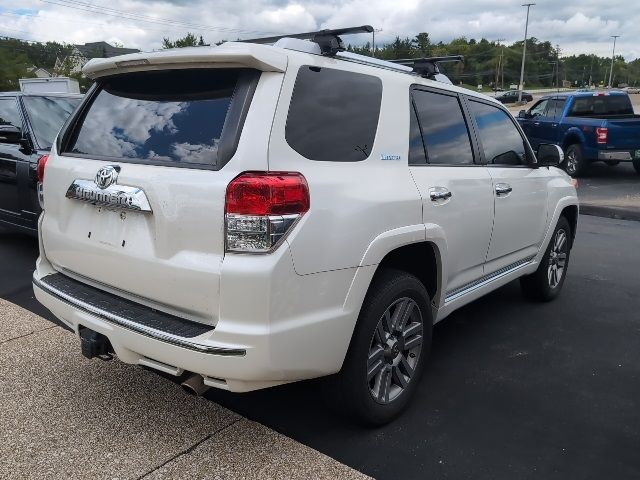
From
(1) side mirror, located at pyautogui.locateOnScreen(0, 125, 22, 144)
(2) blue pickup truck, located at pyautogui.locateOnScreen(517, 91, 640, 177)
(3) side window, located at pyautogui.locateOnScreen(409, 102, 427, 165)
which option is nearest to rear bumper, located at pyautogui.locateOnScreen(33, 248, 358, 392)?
(3) side window, located at pyautogui.locateOnScreen(409, 102, 427, 165)

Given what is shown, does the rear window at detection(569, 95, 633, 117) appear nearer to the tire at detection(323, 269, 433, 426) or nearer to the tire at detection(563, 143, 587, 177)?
the tire at detection(563, 143, 587, 177)

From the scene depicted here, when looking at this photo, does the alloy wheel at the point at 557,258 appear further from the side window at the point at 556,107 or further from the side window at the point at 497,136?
the side window at the point at 556,107

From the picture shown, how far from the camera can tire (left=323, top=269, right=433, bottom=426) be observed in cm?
278

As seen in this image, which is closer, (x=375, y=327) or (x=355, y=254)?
(x=355, y=254)

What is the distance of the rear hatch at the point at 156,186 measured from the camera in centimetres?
240

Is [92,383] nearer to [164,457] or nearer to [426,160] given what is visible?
[164,457]

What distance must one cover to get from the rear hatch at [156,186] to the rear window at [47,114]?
3.34 meters

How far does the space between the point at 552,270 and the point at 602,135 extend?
28.4 feet

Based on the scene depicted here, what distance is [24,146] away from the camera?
593 centimetres

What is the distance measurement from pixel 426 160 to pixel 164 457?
6.78ft

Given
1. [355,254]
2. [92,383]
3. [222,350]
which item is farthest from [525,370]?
[92,383]

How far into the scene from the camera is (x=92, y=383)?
3455 millimetres

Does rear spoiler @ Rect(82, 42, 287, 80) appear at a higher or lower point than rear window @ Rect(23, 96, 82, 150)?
higher

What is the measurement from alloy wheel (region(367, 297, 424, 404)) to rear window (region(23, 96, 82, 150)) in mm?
4453
